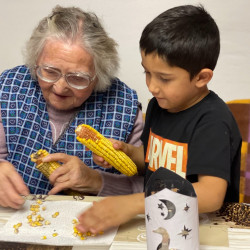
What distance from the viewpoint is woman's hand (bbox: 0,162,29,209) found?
1421 mm

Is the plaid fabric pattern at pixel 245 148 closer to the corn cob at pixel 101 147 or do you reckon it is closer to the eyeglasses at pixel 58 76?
the corn cob at pixel 101 147

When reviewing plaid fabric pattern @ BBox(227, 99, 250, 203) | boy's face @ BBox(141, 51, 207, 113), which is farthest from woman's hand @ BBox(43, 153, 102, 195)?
plaid fabric pattern @ BBox(227, 99, 250, 203)

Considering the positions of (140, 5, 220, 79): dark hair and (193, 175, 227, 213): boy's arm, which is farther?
(140, 5, 220, 79): dark hair

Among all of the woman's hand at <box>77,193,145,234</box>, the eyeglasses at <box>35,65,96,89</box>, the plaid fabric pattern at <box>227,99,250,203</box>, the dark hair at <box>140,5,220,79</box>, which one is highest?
the dark hair at <box>140,5,220,79</box>

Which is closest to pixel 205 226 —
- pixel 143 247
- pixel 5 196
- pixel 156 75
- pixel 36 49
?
pixel 143 247

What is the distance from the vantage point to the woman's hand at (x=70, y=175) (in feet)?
5.92

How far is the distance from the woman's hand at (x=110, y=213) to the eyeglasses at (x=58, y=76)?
79 centimetres

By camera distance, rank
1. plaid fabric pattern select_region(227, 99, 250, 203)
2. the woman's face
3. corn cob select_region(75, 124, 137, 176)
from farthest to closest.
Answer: plaid fabric pattern select_region(227, 99, 250, 203)
the woman's face
corn cob select_region(75, 124, 137, 176)

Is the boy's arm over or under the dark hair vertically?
under

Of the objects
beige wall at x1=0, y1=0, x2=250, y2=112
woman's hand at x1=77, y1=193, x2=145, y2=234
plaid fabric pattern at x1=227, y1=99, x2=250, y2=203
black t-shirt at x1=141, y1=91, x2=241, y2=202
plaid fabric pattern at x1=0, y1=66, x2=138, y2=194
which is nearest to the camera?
woman's hand at x1=77, y1=193, x2=145, y2=234

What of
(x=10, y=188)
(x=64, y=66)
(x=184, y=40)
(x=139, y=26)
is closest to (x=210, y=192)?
(x=184, y=40)

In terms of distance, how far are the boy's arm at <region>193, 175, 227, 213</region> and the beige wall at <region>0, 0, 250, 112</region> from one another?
1.57 meters

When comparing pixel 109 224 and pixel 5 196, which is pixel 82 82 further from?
pixel 109 224

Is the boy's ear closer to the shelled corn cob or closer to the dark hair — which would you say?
the dark hair
